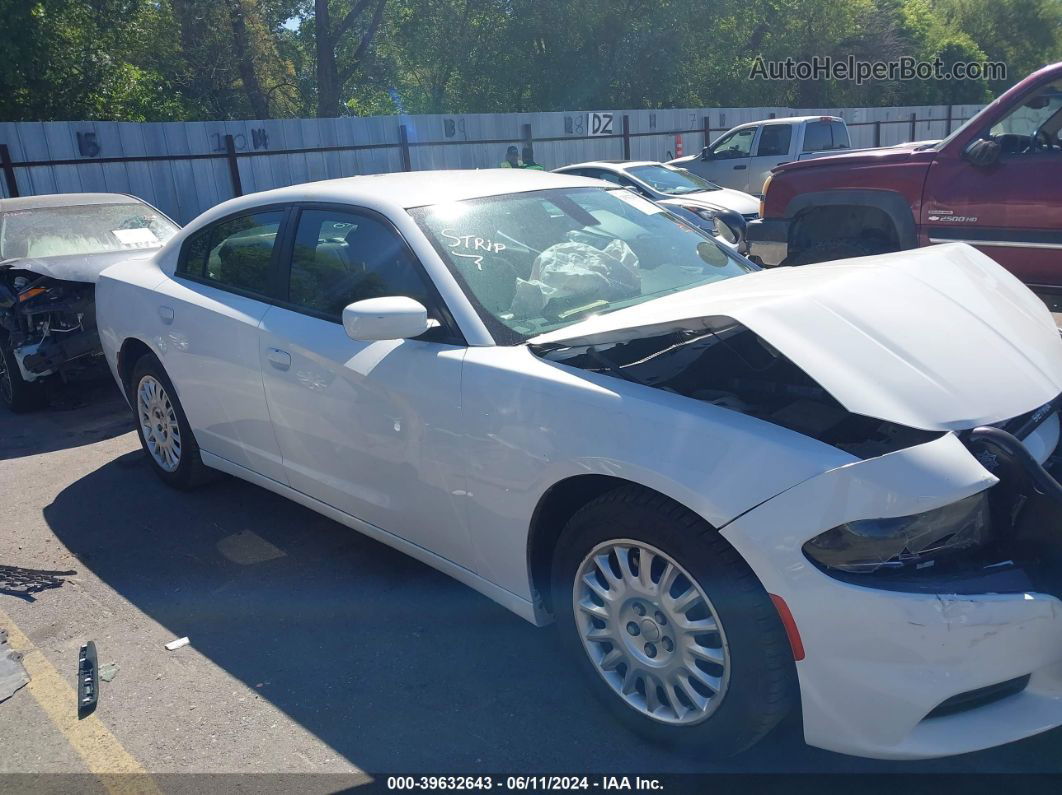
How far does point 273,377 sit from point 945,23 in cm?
5595

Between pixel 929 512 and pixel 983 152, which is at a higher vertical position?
pixel 983 152

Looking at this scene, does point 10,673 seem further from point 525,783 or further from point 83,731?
point 525,783

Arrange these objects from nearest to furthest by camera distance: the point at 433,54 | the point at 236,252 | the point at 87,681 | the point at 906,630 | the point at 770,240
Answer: the point at 906,630 < the point at 87,681 < the point at 236,252 < the point at 770,240 < the point at 433,54

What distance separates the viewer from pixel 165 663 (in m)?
3.45

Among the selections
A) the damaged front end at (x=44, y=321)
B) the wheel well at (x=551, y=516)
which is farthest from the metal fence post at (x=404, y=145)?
the wheel well at (x=551, y=516)

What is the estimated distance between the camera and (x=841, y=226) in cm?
707

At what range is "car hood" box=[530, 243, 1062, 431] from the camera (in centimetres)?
248

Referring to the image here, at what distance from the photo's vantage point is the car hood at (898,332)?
2479 millimetres

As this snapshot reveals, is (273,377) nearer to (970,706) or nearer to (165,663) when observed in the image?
(165,663)

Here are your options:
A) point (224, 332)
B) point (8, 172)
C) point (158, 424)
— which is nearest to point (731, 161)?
point (8, 172)

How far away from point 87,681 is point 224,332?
64.3 inches

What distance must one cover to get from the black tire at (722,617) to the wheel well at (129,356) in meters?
3.31

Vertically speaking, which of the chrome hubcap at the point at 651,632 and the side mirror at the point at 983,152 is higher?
the side mirror at the point at 983,152

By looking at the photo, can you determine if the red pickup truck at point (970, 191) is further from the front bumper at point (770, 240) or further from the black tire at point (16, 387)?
the black tire at point (16, 387)
